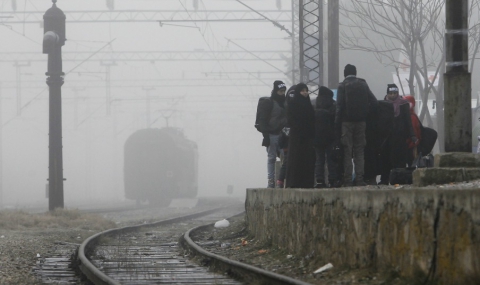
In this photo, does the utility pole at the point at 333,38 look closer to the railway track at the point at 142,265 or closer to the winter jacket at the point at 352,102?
the railway track at the point at 142,265

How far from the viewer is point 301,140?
504 inches

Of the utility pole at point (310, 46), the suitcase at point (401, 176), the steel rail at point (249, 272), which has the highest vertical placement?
the utility pole at point (310, 46)

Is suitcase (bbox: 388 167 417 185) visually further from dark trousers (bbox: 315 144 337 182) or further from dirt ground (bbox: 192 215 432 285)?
dirt ground (bbox: 192 215 432 285)

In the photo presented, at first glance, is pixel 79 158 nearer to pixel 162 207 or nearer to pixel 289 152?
pixel 162 207

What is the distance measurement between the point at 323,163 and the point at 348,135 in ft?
2.48

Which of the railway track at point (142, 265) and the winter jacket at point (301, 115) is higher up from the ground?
the winter jacket at point (301, 115)

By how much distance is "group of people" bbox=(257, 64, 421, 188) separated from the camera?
12039 mm

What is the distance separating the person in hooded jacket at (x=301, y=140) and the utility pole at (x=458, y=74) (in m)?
3.25

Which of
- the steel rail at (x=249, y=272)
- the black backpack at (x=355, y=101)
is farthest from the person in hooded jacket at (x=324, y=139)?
the steel rail at (x=249, y=272)

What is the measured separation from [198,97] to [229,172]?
90.0 ft

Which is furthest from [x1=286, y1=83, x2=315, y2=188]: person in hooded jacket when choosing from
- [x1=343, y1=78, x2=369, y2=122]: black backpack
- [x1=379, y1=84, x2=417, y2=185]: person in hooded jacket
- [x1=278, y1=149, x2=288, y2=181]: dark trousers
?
[x1=379, y1=84, x2=417, y2=185]: person in hooded jacket

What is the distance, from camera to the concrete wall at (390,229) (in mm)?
5984

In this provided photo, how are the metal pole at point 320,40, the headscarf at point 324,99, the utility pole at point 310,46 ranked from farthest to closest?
the utility pole at point 310,46
the metal pole at point 320,40
the headscarf at point 324,99

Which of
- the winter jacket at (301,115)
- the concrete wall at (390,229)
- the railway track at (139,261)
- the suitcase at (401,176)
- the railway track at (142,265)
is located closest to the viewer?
the concrete wall at (390,229)
